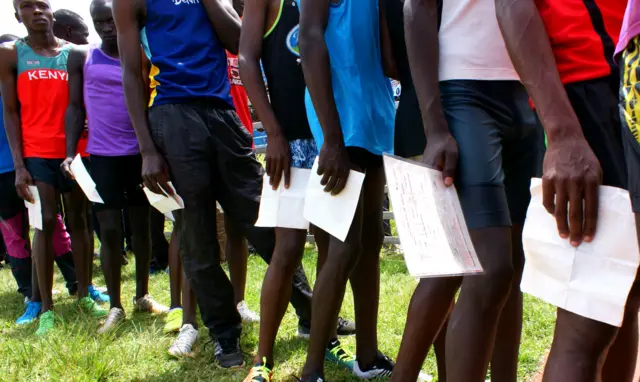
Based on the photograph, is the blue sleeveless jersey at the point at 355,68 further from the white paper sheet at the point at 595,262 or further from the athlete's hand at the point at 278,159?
the white paper sheet at the point at 595,262

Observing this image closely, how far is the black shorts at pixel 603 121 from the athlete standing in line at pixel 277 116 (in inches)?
56.6

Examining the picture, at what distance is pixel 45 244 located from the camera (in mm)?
4617

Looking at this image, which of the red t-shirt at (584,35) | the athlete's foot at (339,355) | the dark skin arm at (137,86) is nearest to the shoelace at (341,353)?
the athlete's foot at (339,355)

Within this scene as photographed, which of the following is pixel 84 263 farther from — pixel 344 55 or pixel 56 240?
pixel 344 55

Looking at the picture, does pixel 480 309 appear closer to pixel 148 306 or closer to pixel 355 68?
pixel 355 68

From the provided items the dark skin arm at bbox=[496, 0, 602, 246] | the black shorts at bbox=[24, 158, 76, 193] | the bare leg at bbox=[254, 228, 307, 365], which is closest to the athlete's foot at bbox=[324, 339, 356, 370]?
the bare leg at bbox=[254, 228, 307, 365]

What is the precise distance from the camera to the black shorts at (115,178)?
4156 mm

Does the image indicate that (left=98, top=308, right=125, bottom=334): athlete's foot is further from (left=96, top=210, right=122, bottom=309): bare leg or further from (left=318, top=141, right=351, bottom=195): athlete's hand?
(left=318, top=141, right=351, bottom=195): athlete's hand

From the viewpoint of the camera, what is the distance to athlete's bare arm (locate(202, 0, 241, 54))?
3303 millimetres

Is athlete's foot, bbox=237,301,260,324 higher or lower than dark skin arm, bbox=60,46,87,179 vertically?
lower

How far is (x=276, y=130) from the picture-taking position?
8.93 ft

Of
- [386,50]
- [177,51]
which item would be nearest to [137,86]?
[177,51]

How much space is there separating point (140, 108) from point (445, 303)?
1994 millimetres

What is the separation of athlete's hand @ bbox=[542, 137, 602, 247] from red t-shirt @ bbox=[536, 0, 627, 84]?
0.24m
